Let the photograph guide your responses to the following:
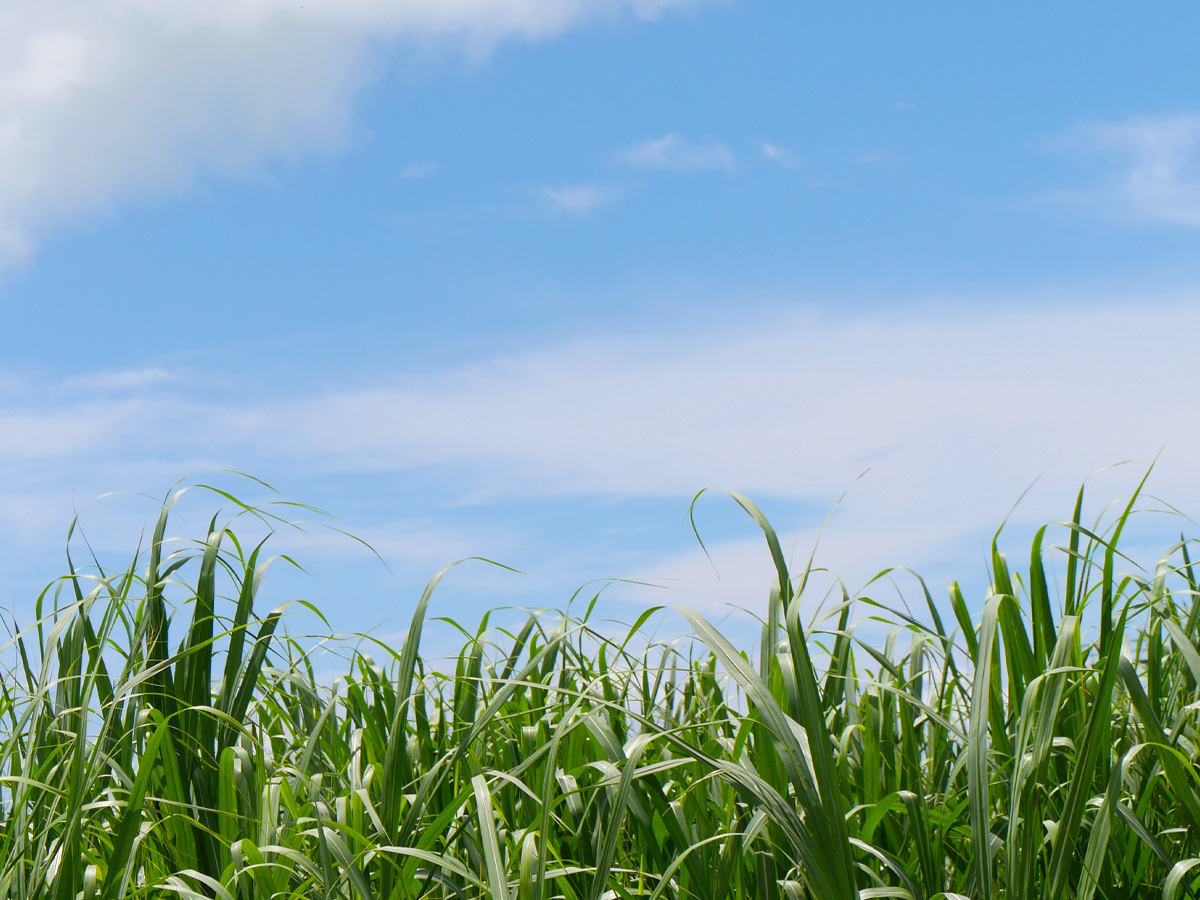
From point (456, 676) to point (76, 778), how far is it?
2.65 feet

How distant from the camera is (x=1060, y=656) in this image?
1612mm

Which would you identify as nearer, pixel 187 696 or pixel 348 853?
pixel 348 853

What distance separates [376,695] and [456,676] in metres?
0.22

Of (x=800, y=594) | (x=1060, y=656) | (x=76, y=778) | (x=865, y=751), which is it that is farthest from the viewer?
(x=865, y=751)

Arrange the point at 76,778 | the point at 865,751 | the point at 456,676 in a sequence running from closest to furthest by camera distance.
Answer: the point at 76,778, the point at 865,751, the point at 456,676

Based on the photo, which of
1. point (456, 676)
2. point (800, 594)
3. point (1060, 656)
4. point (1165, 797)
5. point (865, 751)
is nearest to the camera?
point (800, 594)

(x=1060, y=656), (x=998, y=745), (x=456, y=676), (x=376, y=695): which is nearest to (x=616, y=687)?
(x=456, y=676)

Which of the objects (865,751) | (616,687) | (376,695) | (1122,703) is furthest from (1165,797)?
(376,695)

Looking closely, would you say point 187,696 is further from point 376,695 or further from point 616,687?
point 616,687

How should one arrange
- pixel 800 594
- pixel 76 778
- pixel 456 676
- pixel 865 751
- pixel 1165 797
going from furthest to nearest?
1. pixel 456 676
2. pixel 1165 797
3. pixel 865 751
4. pixel 76 778
5. pixel 800 594

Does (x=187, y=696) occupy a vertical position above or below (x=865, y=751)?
above

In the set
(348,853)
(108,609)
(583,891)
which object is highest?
(108,609)

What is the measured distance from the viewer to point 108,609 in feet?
7.09

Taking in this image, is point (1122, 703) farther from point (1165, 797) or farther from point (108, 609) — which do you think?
A: point (108, 609)
